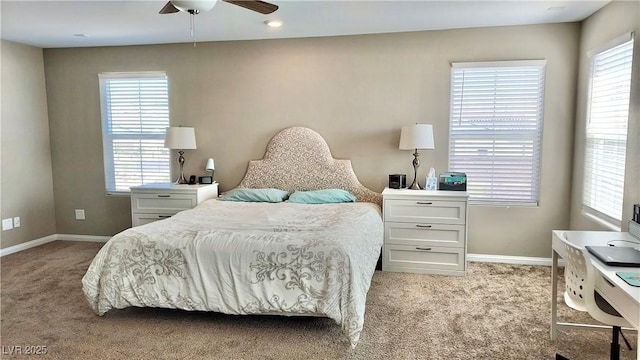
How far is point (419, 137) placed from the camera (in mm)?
4020

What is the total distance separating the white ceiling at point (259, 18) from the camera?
3387 mm

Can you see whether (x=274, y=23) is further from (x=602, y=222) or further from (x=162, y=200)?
(x=602, y=222)

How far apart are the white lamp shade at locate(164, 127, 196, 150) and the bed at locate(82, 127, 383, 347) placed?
57.6 inches

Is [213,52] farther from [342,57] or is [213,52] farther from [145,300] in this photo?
[145,300]

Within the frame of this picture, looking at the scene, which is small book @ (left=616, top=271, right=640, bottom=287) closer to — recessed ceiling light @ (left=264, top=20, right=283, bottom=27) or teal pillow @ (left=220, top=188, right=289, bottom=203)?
teal pillow @ (left=220, top=188, right=289, bottom=203)

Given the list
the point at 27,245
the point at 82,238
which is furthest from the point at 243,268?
the point at 27,245

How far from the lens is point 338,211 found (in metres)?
3.64

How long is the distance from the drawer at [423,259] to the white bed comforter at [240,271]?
3.17 feet

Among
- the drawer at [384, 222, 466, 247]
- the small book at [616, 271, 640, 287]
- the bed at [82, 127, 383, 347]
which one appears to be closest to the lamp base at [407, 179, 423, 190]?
the drawer at [384, 222, 466, 247]

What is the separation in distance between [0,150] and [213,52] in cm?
252

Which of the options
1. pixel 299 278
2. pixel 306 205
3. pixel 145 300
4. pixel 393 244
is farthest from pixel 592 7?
pixel 145 300

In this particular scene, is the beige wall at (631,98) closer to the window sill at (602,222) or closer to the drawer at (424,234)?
the window sill at (602,222)

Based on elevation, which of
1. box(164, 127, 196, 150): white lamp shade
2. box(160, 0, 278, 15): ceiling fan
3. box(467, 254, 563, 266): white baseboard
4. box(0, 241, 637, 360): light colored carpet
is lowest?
box(0, 241, 637, 360): light colored carpet

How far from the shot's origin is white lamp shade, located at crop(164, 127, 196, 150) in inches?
177
